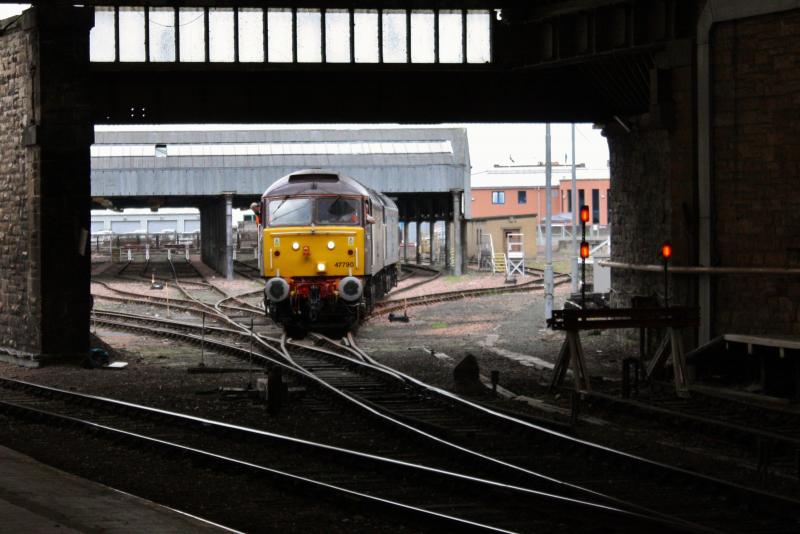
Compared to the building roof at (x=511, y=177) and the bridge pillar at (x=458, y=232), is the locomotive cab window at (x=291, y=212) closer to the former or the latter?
the bridge pillar at (x=458, y=232)

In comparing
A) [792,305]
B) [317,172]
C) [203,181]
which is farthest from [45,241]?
[203,181]

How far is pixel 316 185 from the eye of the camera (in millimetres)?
27375

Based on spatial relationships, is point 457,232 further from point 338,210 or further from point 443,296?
point 338,210

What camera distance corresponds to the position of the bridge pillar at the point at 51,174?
20453 millimetres

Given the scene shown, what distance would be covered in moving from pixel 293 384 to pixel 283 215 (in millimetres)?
10162

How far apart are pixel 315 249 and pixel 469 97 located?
5.21 metres

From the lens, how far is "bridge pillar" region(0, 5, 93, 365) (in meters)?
20.5

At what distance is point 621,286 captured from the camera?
78.1ft

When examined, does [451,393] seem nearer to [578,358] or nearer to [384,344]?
[578,358]

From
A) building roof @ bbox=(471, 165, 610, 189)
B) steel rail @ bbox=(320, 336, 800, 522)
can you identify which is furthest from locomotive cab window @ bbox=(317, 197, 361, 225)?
building roof @ bbox=(471, 165, 610, 189)

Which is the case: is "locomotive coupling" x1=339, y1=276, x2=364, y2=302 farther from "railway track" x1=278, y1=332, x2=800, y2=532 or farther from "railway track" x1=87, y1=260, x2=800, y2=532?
"railway track" x1=278, y1=332, x2=800, y2=532

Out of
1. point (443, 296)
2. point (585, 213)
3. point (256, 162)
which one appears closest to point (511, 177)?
point (256, 162)

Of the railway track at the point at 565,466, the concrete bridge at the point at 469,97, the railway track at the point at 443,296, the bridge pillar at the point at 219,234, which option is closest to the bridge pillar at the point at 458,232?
the railway track at the point at 443,296

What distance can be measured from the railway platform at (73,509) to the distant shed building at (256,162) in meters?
40.0
